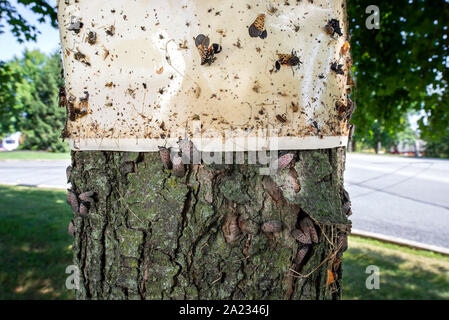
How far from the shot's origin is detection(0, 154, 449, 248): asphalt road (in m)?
5.89

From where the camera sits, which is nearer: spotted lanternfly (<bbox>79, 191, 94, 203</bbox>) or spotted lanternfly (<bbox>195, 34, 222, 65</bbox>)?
spotted lanternfly (<bbox>195, 34, 222, 65</bbox>)

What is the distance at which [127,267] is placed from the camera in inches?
39.8

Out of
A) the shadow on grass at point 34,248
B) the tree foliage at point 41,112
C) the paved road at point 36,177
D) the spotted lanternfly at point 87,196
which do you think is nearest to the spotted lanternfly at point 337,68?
the spotted lanternfly at point 87,196

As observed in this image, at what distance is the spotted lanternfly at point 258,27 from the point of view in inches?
34.2

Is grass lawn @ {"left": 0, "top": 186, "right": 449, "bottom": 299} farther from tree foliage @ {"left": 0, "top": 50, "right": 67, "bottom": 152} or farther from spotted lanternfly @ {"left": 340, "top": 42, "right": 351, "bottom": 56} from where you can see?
tree foliage @ {"left": 0, "top": 50, "right": 67, "bottom": 152}

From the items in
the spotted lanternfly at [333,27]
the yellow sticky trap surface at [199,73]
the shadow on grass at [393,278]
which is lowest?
the shadow on grass at [393,278]

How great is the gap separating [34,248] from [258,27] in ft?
15.7

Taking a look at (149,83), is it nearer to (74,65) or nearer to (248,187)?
(74,65)

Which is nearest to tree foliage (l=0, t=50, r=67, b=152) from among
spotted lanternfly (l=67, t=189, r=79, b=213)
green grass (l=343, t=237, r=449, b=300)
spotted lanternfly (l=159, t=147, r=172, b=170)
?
green grass (l=343, t=237, r=449, b=300)

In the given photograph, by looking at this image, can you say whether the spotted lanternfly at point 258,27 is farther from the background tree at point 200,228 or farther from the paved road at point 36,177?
the paved road at point 36,177

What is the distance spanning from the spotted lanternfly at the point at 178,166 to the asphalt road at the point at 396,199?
18.8 feet

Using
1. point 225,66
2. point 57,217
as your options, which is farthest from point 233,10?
point 57,217

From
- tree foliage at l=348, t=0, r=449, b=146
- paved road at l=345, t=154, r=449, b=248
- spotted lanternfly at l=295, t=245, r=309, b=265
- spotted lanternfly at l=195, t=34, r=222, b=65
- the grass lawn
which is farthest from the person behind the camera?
paved road at l=345, t=154, r=449, b=248

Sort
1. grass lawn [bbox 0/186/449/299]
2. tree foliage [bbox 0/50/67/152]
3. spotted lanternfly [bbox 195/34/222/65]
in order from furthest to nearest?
tree foliage [bbox 0/50/67/152]
grass lawn [bbox 0/186/449/299]
spotted lanternfly [bbox 195/34/222/65]
